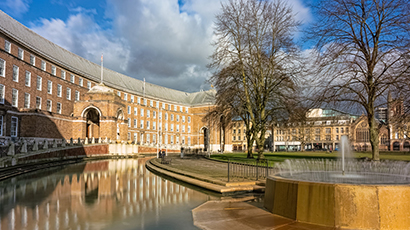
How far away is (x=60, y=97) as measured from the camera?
160 ft

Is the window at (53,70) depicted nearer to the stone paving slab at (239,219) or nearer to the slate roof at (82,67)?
the slate roof at (82,67)

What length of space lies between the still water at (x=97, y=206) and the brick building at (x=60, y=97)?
20.2m

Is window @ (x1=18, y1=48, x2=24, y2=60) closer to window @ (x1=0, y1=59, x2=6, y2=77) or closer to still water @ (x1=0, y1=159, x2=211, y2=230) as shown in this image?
window @ (x1=0, y1=59, x2=6, y2=77)

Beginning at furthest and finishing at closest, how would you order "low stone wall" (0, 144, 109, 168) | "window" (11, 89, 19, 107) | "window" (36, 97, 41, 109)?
1. "window" (36, 97, 41, 109)
2. "window" (11, 89, 19, 107)
3. "low stone wall" (0, 144, 109, 168)

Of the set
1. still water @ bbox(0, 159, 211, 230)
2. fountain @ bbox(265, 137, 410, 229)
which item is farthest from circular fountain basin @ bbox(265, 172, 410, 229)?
still water @ bbox(0, 159, 211, 230)

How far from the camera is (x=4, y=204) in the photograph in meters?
10.0

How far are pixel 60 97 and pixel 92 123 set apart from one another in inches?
307

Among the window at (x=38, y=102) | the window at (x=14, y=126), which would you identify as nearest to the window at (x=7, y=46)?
the window at (x=38, y=102)

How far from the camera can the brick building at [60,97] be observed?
3703 centimetres

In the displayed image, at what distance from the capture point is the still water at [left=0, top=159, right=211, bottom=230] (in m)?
7.64

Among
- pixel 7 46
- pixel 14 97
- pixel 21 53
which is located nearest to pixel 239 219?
pixel 14 97

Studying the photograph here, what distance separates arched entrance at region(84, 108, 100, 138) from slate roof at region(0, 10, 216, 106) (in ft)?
26.9

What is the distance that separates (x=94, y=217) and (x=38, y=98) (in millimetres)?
41373

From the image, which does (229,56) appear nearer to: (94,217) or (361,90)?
(361,90)
